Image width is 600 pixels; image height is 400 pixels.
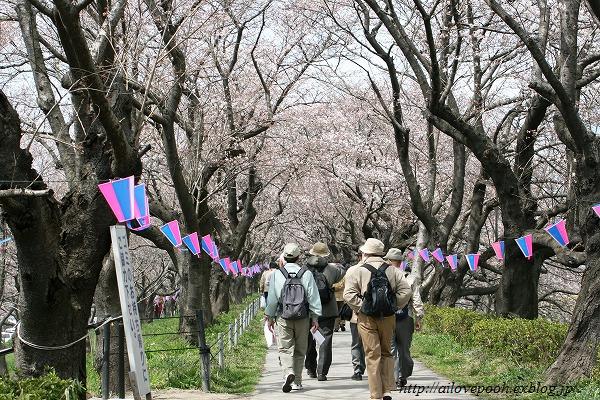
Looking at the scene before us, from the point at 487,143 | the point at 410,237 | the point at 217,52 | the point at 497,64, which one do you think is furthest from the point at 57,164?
the point at 410,237

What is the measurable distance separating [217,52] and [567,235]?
29.1ft

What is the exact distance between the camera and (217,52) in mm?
18391

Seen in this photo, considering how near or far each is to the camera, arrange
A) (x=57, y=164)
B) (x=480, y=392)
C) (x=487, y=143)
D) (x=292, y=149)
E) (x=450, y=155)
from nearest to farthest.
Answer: (x=480, y=392)
(x=487, y=143)
(x=57, y=164)
(x=292, y=149)
(x=450, y=155)

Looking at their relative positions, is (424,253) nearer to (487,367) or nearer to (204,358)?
(487,367)

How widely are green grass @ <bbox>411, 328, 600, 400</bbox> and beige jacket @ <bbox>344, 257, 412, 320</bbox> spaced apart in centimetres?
164

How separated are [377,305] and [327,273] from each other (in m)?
3.48

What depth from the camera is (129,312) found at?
258 inches

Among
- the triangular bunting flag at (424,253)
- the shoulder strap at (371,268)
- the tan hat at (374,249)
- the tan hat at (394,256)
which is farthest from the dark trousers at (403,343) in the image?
the triangular bunting flag at (424,253)

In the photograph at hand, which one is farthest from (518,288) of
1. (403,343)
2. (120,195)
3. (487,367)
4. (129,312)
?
(129,312)

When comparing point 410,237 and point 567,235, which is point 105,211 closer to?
point 567,235

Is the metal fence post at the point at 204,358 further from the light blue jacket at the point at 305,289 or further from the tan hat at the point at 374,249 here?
the tan hat at the point at 374,249

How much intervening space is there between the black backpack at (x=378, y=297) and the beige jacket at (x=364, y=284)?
0.08m

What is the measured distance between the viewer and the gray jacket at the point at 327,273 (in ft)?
37.1

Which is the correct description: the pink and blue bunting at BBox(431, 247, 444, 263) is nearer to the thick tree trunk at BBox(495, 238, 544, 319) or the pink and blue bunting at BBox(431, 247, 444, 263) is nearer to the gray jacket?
the thick tree trunk at BBox(495, 238, 544, 319)
